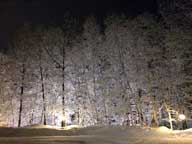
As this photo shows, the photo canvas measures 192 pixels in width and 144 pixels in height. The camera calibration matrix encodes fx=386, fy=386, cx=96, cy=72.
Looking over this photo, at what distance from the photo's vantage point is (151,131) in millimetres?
27391

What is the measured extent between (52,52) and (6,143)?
19042 mm

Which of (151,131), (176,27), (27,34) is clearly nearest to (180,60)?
(176,27)

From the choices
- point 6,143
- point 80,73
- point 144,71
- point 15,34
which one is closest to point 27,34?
point 15,34

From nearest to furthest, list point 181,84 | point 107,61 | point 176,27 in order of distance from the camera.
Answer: point 176,27 < point 181,84 < point 107,61

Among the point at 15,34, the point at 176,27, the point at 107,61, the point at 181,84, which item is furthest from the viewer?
the point at 15,34

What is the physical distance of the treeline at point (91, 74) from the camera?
1259 inches

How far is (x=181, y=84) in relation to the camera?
3081 centimetres

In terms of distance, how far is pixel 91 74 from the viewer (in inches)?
1379

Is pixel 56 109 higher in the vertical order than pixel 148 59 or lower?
lower

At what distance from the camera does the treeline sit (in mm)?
31984

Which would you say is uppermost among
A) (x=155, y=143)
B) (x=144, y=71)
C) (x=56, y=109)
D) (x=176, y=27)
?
(x=176, y=27)

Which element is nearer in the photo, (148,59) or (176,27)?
(176,27)

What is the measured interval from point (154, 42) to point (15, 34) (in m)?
13.4

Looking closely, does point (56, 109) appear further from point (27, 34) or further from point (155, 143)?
point (155, 143)
